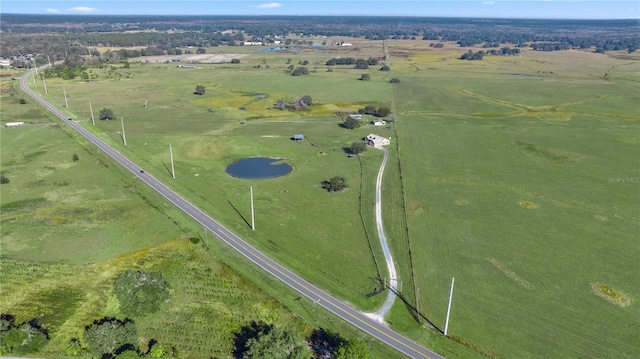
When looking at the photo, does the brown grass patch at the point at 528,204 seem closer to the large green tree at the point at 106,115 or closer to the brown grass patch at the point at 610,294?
the brown grass patch at the point at 610,294

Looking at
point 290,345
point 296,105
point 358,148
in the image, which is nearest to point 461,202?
point 358,148

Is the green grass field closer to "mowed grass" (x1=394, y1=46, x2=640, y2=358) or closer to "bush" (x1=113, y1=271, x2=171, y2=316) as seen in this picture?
"mowed grass" (x1=394, y1=46, x2=640, y2=358)

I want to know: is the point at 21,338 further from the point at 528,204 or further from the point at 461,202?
the point at 528,204

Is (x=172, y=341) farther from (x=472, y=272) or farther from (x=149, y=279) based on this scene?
(x=472, y=272)

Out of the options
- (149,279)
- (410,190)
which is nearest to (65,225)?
(149,279)

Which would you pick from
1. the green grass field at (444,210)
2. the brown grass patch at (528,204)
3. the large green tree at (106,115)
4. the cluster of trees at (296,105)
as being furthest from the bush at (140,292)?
the cluster of trees at (296,105)

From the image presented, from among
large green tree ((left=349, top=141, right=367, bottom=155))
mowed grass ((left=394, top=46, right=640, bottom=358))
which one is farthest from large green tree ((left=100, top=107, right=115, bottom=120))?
mowed grass ((left=394, top=46, right=640, bottom=358))

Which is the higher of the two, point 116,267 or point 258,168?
point 116,267
